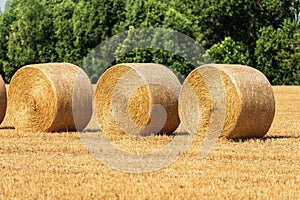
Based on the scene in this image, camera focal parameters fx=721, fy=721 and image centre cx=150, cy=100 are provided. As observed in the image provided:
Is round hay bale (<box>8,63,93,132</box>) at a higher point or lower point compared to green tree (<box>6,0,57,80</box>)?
higher

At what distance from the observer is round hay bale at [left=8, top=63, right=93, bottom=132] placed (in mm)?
15555

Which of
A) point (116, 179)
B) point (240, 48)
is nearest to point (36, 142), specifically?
point (116, 179)

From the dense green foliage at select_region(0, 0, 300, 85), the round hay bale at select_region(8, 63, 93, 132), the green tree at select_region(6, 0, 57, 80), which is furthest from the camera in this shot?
the green tree at select_region(6, 0, 57, 80)

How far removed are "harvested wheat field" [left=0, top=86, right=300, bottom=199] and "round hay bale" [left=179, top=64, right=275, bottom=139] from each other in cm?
29

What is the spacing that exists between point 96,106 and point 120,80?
0.91m

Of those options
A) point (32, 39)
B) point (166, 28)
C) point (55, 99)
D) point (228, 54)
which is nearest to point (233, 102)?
point (55, 99)

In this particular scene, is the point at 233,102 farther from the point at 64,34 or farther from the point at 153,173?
the point at 64,34

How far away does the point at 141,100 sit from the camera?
15164 mm

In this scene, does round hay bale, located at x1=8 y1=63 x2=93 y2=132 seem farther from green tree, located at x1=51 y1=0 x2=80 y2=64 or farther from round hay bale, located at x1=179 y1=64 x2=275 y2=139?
green tree, located at x1=51 y1=0 x2=80 y2=64

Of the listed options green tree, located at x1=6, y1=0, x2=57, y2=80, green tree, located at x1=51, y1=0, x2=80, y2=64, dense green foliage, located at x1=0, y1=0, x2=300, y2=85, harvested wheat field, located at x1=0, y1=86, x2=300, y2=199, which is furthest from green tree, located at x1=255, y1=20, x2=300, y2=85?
harvested wheat field, located at x1=0, y1=86, x2=300, y2=199

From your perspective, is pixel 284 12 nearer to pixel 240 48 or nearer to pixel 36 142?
pixel 240 48

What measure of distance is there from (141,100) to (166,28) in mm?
33833

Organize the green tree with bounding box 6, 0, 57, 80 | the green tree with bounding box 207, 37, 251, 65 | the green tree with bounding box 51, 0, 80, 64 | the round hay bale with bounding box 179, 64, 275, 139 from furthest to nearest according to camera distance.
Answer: the green tree with bounding box 6, 0, 57, 80, the green tree with bounding box 51, 0, 80, 64, the green tree with bounding box 207, 37, 251, 65, the round hay bale with bounding box 179, 64, 275, 139

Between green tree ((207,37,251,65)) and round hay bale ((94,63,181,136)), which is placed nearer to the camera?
round hay bale ((94,63,181,136))
